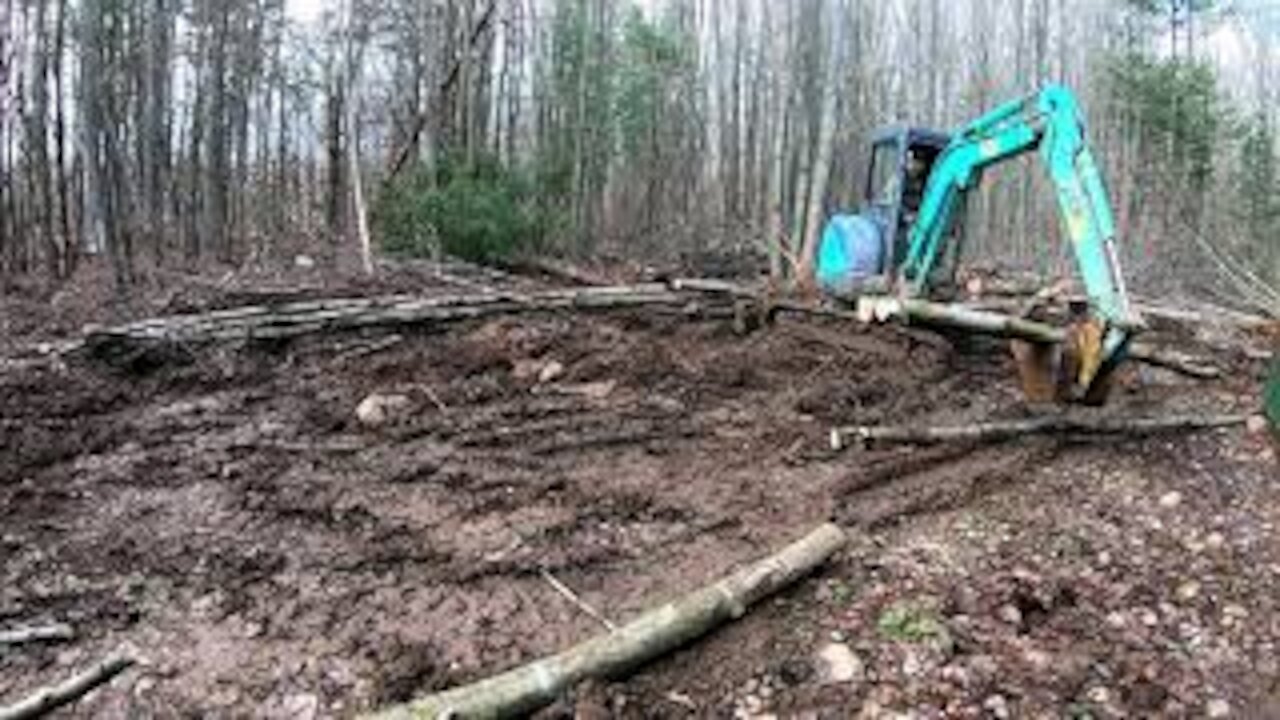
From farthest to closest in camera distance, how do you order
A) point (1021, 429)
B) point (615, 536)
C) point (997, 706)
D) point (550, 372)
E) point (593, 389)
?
point (550, 372), point (593, 389), point (1021, 429), point (615, 536), point (997, 706)

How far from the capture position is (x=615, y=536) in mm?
4984

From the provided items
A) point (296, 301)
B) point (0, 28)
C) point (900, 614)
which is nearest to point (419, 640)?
point (900, 614)

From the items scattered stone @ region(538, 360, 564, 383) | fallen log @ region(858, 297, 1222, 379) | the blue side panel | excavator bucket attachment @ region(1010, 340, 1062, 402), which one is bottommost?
scattered stone @ region(538, 360, 564, 383)

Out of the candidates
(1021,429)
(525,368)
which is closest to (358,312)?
(525,368)

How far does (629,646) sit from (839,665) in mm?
711

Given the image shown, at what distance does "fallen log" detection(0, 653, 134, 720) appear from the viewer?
11.9ft

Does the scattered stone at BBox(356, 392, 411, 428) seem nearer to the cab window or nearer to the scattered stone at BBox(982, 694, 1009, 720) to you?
the scattered stone at BBox(982, 694, 1009, 720)

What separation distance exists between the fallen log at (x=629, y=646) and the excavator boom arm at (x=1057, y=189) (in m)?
2.17

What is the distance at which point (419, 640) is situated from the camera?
4.15 m

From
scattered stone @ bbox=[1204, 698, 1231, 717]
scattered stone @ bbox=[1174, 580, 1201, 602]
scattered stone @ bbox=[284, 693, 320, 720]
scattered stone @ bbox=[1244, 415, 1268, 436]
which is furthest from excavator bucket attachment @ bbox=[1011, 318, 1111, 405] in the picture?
scattered stone @ bbox=[284, 693, 320, 720]

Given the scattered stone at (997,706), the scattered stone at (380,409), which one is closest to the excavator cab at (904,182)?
the scattered stone at (380,409)

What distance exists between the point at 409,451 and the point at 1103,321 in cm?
358

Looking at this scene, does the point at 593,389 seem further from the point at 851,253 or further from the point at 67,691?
the point at 67,691

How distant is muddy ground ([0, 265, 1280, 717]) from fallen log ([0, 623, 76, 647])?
48 mm
